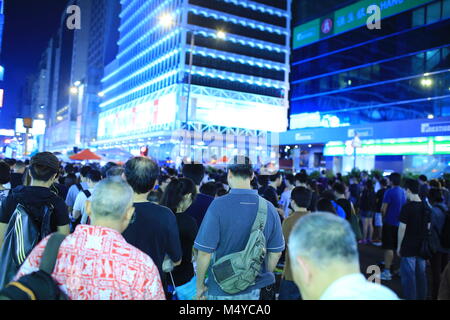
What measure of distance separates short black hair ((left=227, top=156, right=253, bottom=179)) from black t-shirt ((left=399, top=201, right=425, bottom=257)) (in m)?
3.62

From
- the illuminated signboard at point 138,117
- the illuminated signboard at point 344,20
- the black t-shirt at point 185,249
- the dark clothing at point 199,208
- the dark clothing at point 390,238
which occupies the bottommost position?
the dark clothing at point 390,238

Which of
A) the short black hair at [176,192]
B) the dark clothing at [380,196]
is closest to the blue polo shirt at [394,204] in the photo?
the dark clothing at [380,196]

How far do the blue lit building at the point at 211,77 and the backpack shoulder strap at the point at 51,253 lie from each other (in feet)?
145

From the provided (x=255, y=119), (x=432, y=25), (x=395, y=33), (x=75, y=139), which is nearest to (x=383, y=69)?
(x=395, y=33)

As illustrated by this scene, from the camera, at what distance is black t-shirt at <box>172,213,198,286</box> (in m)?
4.08

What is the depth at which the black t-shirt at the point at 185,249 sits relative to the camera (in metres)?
4.08

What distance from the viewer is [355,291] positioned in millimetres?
1753

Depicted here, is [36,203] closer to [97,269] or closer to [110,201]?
[110,201]

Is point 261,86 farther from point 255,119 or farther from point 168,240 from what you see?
point 168,240

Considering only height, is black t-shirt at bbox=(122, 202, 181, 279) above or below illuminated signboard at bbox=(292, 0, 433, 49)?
below

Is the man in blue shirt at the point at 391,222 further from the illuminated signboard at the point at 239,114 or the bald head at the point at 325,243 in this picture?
the illuminated signboard at the point at 239,114

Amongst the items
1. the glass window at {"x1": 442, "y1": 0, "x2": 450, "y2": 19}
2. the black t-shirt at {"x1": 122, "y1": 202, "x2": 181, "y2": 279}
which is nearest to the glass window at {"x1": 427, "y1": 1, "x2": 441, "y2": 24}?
the glass window at {"x1": 442, "y1": 0, "x2": 450, "y2": 19}

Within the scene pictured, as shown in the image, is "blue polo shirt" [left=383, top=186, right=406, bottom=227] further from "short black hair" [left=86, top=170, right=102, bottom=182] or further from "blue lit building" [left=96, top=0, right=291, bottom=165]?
"blue lit building" [left=96, top=0, right=291, bottom=165]

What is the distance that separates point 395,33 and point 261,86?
23.8 meters
